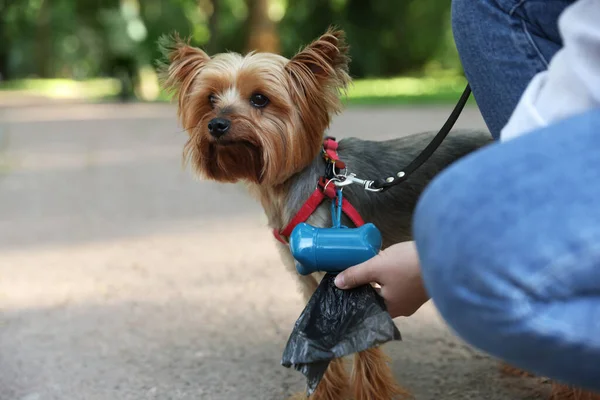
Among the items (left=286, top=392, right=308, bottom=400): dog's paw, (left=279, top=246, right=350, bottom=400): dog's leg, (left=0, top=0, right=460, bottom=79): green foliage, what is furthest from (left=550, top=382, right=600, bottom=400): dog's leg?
(left=0, top=0, right=460, bottom=79): green foliage

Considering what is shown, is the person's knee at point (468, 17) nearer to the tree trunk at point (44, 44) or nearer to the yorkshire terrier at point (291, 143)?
the yorkshire terrier at point (291, 143)

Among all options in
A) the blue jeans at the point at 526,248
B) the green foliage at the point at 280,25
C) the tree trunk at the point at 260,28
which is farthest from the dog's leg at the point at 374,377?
the green foliage at the point at 280,25

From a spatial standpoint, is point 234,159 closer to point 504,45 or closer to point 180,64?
point 180,64

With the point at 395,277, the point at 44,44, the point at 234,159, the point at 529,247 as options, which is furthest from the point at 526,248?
the point at 44,44

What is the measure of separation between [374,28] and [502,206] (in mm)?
29692

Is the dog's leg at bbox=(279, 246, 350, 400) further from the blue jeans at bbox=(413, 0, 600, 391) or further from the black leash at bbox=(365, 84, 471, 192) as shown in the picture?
the blue jeans at bbox=(413, 0, 600, 391)

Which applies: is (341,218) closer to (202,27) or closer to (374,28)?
(374,28)

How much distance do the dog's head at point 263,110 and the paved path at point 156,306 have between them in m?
0.84

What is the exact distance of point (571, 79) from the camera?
1554mm

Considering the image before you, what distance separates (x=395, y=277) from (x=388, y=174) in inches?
42.2

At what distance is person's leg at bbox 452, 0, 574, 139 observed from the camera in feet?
6.57

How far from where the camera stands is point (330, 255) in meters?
2.37

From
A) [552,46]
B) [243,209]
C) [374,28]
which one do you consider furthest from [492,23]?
[374,28]

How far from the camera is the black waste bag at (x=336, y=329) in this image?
7.06 feet
